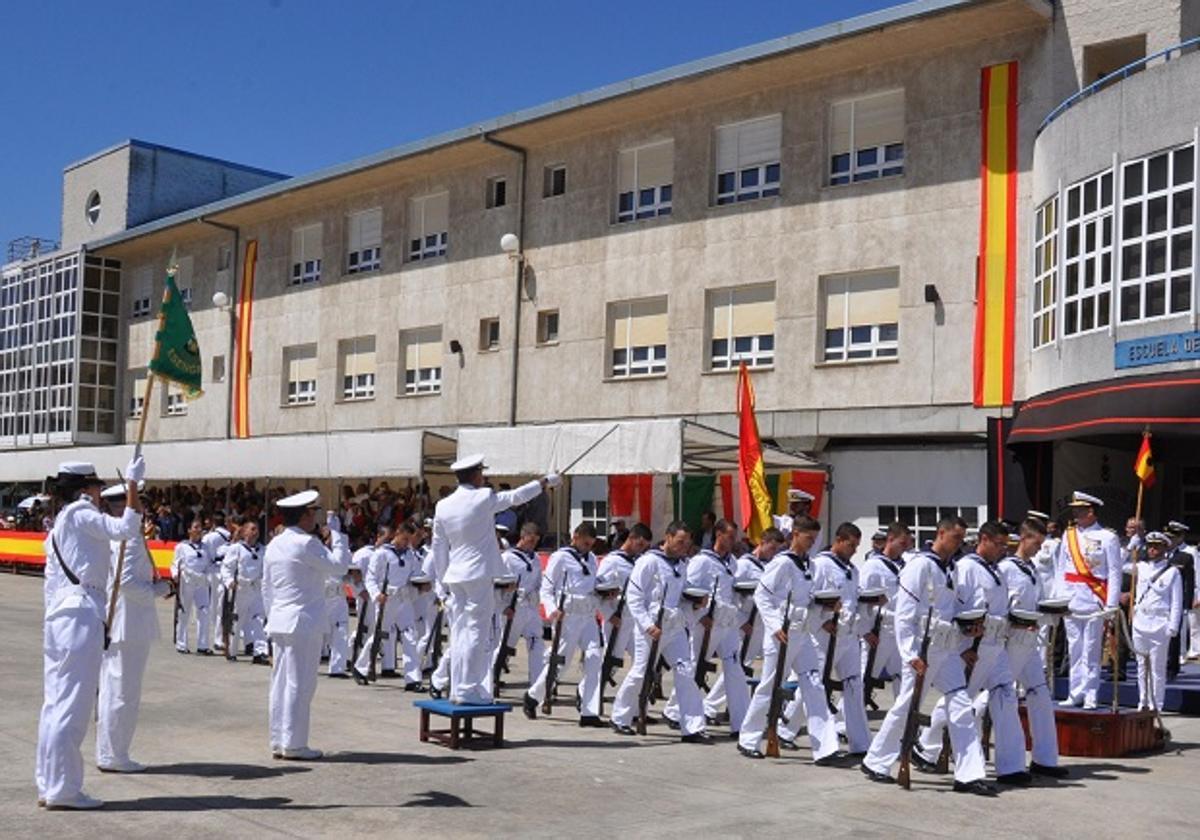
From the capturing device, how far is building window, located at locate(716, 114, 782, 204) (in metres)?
26.3

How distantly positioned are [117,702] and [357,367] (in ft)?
83.4

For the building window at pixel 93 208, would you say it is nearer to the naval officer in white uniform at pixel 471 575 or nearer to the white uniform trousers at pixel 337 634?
the white uniform trousers at pixel 337 634

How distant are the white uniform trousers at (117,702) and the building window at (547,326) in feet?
66.4

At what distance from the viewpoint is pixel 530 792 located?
9812 mm

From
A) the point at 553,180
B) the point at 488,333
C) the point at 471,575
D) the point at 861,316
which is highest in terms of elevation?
the point at 553,180

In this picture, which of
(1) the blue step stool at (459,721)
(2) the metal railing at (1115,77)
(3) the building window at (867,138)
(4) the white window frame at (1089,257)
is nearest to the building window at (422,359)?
(3) the building window at (867,138)

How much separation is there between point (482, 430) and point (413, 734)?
11.6 m

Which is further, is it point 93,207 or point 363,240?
point 93,207

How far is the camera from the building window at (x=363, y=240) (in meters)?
35.0

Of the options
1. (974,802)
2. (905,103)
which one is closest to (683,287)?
(905,103)

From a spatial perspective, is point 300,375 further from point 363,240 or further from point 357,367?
point 363,240

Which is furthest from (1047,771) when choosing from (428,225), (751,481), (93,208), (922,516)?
(93,208)

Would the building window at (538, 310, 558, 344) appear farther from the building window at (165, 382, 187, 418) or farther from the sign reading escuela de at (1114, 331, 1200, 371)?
the building window at (165, 382, 187, 418)

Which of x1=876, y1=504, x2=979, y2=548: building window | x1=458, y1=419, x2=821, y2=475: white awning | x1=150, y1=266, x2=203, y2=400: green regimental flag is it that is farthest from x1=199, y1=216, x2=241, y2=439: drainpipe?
x1=150, y1=266, x2=203, y2=400: green regimental flag
